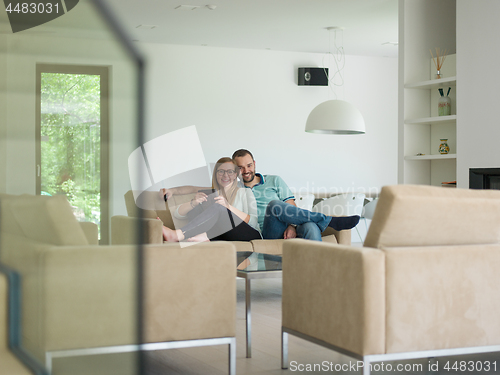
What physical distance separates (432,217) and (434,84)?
3.77 meters

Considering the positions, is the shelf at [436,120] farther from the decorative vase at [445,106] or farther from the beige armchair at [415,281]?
the beige armchair at [415,281]

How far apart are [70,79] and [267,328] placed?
2559 millimetres

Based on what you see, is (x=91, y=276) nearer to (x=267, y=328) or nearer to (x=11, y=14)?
(x=11, y=14)

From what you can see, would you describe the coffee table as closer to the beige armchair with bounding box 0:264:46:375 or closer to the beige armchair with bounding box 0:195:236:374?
the beige armchair with bounding box 0:195:236:374

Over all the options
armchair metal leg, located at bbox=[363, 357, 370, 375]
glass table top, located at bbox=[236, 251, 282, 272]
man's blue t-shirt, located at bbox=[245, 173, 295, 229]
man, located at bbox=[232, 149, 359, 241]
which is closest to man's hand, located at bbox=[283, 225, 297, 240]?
man, located at bbox=[232, 149, 359, 241]

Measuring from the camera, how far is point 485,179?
4.82 metres

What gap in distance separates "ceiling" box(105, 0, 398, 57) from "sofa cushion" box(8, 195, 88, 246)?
475 centimetres

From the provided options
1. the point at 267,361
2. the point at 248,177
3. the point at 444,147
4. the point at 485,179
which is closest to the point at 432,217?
the point at 267,361

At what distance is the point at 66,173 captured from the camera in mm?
717

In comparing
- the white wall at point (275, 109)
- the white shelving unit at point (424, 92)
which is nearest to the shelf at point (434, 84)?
the white shelving unit at point (424, 92)

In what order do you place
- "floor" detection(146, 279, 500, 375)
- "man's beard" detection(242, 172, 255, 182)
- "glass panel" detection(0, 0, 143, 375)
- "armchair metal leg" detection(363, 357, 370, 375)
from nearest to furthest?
"glass panel" detection(0, 0, 143, 375), "armchair metal leg" detection(363, 357, 370, 375), "floor" detection(146, 279, 500, 375), "man's beard" detection(242, 172, 255, 182)

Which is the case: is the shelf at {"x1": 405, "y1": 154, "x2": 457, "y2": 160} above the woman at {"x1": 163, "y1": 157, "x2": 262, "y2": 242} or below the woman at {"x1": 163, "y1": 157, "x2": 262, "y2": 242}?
above

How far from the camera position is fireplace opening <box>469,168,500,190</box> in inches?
188

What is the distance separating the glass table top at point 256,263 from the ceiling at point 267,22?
2888mm
